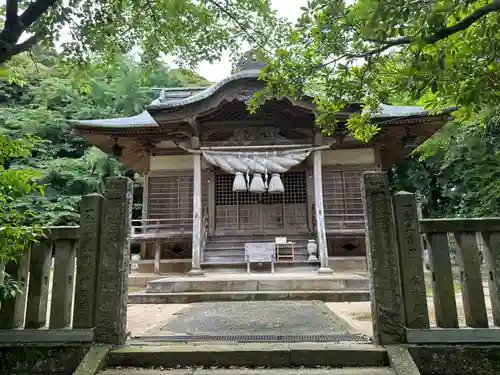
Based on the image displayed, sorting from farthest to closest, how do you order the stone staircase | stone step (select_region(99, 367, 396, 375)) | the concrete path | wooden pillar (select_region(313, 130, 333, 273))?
the stone staircase, wooden pillar (select_region(313, 130, 333, 273)), the concrete path, stone step (select_region(99, 367, 396, 375))

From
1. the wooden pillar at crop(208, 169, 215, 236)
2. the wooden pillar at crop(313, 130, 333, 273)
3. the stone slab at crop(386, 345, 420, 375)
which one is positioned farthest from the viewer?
the wooden pillar at crop(208, 169, 215, 236)

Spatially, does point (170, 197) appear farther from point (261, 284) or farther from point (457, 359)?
point (457, 359)

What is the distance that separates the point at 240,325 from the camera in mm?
4293

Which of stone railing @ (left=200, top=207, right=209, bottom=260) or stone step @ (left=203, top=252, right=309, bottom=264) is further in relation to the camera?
stone railing @ (left=200, top=207, right=209, bottom=260)

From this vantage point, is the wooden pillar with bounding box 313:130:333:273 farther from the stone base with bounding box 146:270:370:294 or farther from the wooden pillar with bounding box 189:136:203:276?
the wooden pillar with bounding box 189:136:203:276

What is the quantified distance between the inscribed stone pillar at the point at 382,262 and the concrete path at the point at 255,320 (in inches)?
32.6

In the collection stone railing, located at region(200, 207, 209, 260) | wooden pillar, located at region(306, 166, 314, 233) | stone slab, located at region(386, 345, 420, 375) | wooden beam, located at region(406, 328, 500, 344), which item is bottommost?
stone slab, located at region(386, 345, 420, 375)

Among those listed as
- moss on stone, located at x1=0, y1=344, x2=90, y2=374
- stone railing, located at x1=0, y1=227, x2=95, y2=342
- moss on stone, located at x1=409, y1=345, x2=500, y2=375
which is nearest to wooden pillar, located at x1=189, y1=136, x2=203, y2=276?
stone railing, located at x1=0, y1=227, x2=95, y2=342

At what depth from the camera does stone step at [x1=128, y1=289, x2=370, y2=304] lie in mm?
6621

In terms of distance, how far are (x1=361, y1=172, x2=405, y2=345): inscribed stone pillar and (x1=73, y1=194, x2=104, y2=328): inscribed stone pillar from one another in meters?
2.59

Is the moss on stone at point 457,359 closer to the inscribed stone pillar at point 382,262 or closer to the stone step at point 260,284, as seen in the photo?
the inscribed stone pillar at point 382,262

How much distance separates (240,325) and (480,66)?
363 cm

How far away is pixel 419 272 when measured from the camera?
3.13 metres

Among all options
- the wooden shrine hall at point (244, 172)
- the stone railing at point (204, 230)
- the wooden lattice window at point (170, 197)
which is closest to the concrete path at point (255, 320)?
the wooden shrine hall at point (244, 172)
